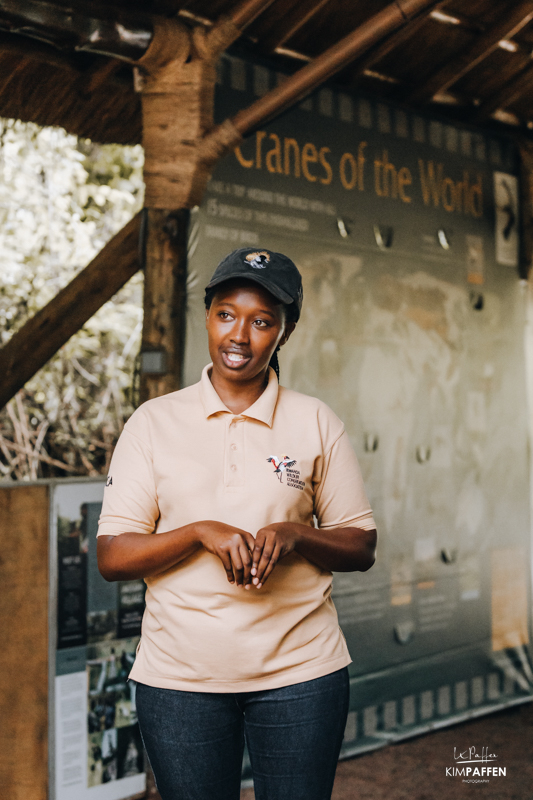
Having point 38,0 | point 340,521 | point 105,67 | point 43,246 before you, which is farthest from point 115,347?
point 340,521

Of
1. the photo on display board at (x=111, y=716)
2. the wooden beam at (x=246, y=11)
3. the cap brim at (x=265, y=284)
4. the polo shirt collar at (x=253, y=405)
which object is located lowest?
the photo on display board at (x=111, y=716)

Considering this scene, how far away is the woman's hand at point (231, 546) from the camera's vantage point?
1.32 m

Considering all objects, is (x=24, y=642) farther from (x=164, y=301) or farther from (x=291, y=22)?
(x=291, y=22)

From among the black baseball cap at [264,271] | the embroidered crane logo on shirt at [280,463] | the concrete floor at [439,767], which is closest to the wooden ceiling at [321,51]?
the black baseball cap at [264,271]

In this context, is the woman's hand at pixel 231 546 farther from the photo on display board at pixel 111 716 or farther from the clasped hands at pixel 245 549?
the photo on display board at pixel 111 716

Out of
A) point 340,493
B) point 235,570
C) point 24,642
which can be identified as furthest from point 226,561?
point 24,642

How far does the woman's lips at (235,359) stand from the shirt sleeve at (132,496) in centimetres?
22

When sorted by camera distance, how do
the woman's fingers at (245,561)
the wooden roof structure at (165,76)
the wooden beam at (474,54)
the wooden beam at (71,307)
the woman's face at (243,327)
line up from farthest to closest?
the wooden beam at (474,54), the wooden beam at (71,307), the wooden roof structure at (165,76), the woman's face at (243,327), the woman's fingers at (245,561)

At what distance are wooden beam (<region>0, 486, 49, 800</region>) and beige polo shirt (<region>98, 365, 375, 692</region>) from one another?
1429mm

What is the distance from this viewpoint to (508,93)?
13.7 feet

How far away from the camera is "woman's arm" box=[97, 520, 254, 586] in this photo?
4.37 ft

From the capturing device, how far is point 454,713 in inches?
159

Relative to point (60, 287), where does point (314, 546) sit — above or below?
below

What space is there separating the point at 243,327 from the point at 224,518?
0.36 meters
